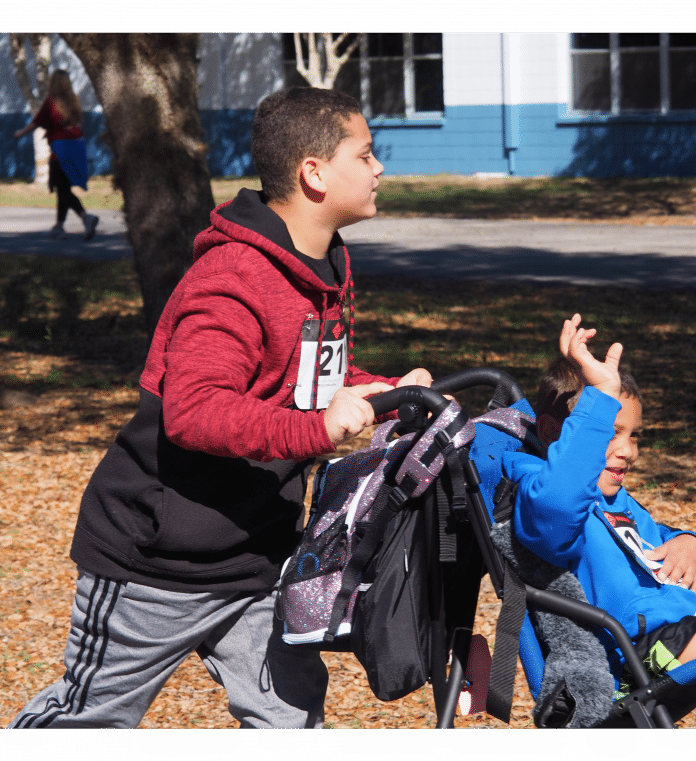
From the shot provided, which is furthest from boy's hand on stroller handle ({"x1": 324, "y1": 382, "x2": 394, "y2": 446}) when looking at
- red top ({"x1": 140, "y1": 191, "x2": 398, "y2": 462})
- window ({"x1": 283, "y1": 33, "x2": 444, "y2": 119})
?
window ({"x1": 283, "y1": 33, "x2": 444, "y2": 119})

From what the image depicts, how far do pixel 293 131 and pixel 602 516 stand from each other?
4.03 feet

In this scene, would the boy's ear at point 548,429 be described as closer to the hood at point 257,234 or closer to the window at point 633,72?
the hood at point 257,234

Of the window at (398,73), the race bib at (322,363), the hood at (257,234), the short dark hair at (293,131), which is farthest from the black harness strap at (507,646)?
the window at (398,73)

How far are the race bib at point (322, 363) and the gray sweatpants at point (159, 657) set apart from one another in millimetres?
540

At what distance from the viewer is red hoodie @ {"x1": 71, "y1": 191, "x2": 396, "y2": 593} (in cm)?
242

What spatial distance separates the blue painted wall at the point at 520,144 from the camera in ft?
71.4

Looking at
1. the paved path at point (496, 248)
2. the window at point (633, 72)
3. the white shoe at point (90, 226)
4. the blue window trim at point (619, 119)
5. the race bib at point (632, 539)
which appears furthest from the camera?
the window at point (633, 72)

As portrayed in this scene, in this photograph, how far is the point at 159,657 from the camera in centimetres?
268

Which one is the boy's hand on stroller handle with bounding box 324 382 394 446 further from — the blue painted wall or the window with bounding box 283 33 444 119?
the window with bounding box 283 33 444 119

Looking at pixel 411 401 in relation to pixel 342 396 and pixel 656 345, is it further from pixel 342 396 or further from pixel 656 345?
pixel 656 345

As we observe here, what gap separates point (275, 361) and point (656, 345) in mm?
6938

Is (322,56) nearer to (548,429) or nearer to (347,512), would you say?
(548,429)

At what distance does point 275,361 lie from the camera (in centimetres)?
254

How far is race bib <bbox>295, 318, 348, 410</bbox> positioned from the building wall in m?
19.0
